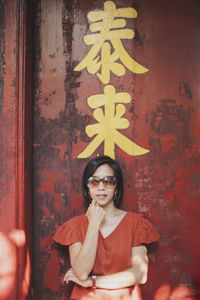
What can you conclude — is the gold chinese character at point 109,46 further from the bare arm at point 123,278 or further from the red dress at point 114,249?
the bare arm at point 123,278

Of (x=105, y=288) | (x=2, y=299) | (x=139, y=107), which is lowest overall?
(x=2, y=299)

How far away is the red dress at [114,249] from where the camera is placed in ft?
7.95

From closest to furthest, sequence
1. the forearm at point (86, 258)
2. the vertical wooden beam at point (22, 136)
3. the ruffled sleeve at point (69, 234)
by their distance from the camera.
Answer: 1. the forearm at point (86, 258)
2. the ruffled sleeve at point (69, 234)
3. the vertical wooden beam at point (22, 136)

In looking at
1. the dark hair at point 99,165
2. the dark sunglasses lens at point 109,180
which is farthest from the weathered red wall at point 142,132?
the dark sunglasses lens at point 109,180

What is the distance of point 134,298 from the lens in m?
2.47

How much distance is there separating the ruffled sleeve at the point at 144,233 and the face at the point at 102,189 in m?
0.35

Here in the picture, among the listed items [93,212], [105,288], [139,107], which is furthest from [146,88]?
[105,288]

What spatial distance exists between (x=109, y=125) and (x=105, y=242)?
3.77 feet

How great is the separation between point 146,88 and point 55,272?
6.88 feet

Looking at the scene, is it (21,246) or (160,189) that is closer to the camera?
(21,246)

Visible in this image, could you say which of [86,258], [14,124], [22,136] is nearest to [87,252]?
[86,258]

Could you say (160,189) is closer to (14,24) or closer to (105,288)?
(105,288)

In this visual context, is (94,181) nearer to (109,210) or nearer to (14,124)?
(109,210)

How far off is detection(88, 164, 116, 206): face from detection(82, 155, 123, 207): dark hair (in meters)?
0.04
